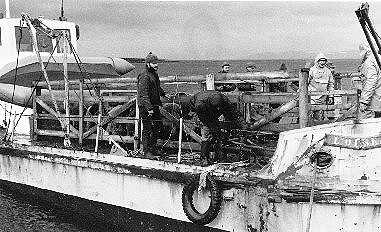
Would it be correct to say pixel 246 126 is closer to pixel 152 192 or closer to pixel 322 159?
pixel 322 159

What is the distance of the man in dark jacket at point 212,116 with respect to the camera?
7.36 m

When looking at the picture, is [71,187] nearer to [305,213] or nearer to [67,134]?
[67,134]

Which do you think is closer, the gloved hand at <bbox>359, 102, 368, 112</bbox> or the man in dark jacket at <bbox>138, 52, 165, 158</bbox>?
the gloved hand at <bbox>359, 102, 368, 112</bbox>

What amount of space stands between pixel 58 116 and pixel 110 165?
2.21m

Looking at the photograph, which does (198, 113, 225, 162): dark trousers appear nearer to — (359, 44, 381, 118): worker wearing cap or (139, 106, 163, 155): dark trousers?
(139, 106, 163, 155): dark trousers

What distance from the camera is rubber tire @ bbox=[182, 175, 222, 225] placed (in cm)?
695

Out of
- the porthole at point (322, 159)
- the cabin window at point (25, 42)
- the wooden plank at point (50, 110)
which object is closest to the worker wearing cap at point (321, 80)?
the porthole at point (322, 159)

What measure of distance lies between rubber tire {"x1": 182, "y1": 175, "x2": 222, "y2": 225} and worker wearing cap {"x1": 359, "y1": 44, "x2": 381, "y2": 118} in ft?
7.50

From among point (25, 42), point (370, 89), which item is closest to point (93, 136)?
point (370, 89)

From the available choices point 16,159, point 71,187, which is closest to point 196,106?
point 71,187

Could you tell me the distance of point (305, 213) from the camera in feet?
20.3

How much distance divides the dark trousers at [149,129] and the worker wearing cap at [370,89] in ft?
11.4

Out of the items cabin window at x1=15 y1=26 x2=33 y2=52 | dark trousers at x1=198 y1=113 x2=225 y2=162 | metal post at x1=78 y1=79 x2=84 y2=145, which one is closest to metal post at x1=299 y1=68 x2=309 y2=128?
dark trousers at x1=198 y1=113 x2=225 y2=162

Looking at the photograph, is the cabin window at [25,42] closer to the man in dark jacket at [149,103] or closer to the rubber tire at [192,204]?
the man in dark jacket at [149,103]
